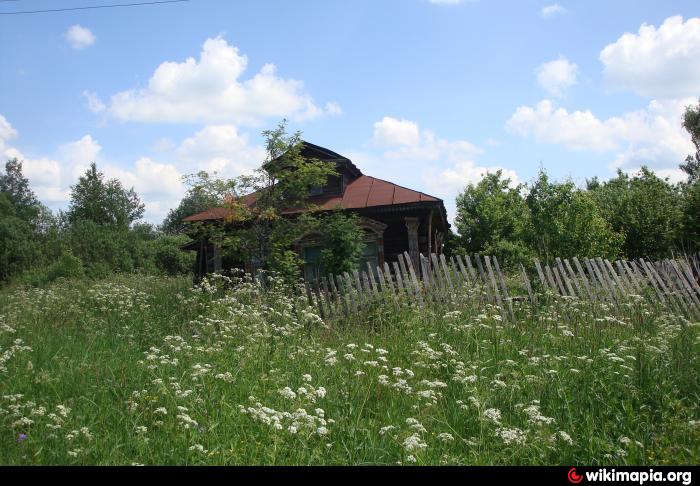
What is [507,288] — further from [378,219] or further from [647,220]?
[647,220]

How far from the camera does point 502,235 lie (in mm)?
28719

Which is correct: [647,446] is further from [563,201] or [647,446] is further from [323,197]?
[563,201]

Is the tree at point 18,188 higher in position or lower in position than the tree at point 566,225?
higher

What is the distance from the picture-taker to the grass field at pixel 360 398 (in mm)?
3215

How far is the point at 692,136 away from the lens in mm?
33781

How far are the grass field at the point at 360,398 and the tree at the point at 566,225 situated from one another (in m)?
16.9

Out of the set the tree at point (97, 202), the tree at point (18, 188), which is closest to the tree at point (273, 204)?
→ the tree at point (97, 202)

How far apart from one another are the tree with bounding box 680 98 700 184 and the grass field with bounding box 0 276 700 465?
34.1 m

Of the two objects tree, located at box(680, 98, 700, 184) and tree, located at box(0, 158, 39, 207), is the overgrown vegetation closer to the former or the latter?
tree, located at box(680, 98, 700, 184)

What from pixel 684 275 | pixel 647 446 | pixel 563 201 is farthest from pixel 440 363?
pixel 563 201

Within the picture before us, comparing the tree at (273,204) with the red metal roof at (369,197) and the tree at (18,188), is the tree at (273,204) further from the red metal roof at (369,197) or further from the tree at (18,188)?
the tree at (18,188)

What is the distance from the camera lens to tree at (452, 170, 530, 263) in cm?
2655

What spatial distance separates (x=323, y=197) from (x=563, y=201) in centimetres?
1224

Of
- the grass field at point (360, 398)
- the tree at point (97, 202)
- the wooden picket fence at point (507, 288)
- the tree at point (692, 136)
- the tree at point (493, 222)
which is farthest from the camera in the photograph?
the tree at point (97, 202)
